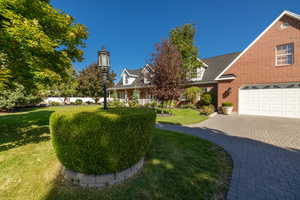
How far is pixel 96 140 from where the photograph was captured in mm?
2238

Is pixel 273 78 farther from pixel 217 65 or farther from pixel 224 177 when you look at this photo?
pixel 224 177

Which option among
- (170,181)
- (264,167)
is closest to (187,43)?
(264,167)

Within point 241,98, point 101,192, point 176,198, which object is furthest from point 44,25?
point 241,98

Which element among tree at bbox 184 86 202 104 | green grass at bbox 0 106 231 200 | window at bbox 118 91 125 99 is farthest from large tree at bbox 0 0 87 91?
window at bbox 118 91 125 99

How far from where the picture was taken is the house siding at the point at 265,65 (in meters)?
10.1

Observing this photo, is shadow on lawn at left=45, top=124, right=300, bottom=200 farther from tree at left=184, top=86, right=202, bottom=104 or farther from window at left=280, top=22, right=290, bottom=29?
window at left=280, top=22, right=290, bottom=29

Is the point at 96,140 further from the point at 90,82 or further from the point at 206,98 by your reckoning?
the point at 90,82

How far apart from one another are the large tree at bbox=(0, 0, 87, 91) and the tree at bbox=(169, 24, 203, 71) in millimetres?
13542

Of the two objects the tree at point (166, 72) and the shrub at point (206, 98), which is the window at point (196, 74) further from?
the tree at point (166, 72)

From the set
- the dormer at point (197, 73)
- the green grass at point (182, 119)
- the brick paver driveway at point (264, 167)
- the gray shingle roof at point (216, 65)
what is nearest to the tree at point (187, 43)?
the dormer at point (197, 73)

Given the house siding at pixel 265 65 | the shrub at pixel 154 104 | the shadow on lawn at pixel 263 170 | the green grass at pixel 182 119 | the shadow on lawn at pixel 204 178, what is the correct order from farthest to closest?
the shrub at pixel 154 104 < the house siding at pixel 265 65 < the green grass at pixel 182 119 < the shadow on lawn at pixel 263 170 < the shadow on lawn at pixel 204 178

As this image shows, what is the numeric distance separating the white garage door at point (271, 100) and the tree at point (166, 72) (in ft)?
23.7

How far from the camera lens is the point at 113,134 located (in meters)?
2.29

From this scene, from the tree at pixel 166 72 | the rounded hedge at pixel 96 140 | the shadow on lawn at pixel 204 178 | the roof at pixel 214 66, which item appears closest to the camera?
the rounded hedge at pixel 96 140
